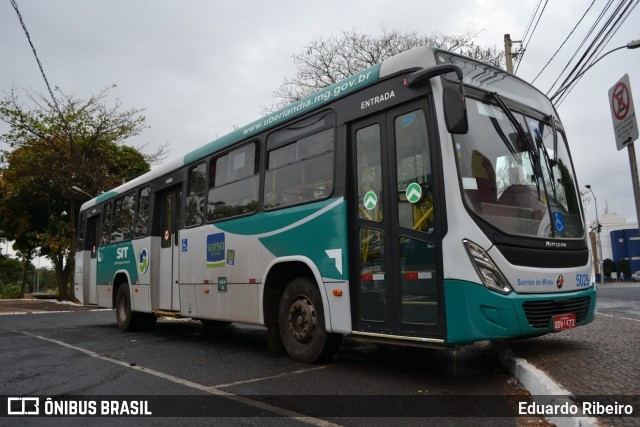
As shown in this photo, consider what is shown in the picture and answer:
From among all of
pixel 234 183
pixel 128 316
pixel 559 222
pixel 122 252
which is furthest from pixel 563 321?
pixel 122 252

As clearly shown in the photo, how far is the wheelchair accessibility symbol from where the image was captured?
5.49m

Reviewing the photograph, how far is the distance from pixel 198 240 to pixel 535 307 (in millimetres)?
5522

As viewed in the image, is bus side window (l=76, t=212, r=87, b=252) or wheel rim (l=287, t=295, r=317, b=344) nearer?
wheel rim (l=287, t=295, r=317, b=344)

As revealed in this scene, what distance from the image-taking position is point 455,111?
4.78 metres

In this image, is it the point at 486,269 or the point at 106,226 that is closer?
the point at 486,269

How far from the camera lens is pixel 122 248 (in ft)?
37.3

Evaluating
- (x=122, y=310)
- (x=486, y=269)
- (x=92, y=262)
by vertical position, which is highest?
(x=92, y=262)

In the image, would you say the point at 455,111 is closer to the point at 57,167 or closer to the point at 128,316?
the point at 128,316

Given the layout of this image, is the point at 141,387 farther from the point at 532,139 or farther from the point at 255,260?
the point at 532,139

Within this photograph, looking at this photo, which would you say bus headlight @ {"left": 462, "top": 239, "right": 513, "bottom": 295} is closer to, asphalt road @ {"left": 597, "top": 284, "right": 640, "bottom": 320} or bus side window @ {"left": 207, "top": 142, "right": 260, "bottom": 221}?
bus side window @ {"left": 207, "top": 142, "right": 260, "bottom": 221}

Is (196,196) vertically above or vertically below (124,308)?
above

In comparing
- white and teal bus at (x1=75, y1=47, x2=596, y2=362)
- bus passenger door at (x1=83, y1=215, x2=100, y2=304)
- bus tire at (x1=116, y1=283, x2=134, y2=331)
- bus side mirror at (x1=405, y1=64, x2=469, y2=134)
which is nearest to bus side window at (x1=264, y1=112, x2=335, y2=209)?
white and teal bus at (x1=75, y1=47, x2=596, y2=362)

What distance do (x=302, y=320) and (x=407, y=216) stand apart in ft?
6.69

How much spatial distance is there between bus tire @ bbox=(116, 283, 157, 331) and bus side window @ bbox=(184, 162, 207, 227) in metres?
3.22
